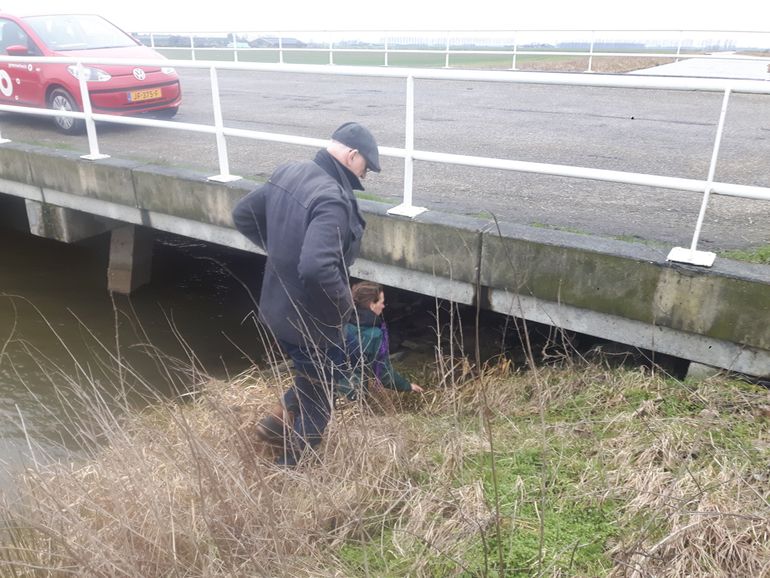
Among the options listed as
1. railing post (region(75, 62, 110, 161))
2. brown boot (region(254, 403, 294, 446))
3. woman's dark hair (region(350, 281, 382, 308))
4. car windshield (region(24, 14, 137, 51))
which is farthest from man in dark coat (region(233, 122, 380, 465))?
car windshield (region(24, 14, 137, 51))

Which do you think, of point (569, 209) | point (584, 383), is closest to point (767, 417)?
point (584, 383)

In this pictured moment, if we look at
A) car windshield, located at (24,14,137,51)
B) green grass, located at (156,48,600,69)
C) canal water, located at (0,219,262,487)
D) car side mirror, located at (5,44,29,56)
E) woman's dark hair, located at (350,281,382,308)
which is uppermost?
car windshield, located at (24,14,137,51)

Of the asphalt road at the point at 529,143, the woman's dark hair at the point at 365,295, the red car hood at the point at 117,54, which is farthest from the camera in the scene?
the red car hood at the point at 117,54

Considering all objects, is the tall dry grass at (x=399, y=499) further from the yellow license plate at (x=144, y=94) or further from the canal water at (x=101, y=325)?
the yellow license plate at (x=144, y=94)

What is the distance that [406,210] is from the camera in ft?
14.9

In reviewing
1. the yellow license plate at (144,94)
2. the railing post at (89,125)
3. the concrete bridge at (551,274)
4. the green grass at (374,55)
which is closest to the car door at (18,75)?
the yellow license plate at (144,94)

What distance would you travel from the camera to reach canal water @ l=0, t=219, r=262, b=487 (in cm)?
530

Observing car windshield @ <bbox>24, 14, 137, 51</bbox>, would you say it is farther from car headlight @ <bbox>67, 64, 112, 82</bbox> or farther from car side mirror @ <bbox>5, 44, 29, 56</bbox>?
car headlight @ <bbox>67, 64, 112, 82</bbox>

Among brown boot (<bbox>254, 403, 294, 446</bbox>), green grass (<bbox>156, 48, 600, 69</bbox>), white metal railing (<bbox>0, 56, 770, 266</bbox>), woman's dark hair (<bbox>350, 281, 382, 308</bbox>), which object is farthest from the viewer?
green grass (<bbox>156, 48, 600, 69</bbox>)

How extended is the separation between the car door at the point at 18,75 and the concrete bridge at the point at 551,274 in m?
3.59

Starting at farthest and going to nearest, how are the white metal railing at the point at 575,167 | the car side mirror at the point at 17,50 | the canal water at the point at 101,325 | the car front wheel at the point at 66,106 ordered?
1. the car front wheel at the point at 66,106
2. the car side mirror at the point at 17,50
3. the canal water at the point at 101,325
4. the white metal railing at the point at 575,167

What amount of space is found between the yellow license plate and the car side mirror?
4.29 ft

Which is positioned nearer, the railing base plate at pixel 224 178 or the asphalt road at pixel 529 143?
the asphalt road at pixel 529 143

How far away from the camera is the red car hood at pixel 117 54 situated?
27.0 feet
